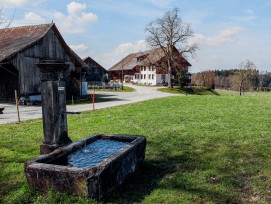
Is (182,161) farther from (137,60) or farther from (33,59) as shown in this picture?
(137,60)

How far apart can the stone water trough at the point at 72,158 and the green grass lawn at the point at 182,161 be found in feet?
0.72

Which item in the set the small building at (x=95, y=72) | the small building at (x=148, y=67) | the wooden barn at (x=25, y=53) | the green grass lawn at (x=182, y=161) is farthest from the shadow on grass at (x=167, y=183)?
the small building at (x=95, y=72)

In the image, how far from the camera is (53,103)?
750 centimetres

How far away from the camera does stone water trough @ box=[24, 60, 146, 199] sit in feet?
17.9

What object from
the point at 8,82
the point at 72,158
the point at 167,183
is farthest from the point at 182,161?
the point at 8,82

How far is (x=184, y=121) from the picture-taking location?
14.1m

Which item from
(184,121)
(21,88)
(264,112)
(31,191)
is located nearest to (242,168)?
(31,191)

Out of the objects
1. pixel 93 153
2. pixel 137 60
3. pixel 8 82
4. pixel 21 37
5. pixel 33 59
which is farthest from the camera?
pixel 137 60

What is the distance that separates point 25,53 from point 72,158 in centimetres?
2372

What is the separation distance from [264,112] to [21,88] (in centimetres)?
2174

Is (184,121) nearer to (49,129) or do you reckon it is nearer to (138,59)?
(49,129)

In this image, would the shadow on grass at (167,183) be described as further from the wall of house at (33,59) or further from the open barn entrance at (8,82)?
the open barn entrance at (8,82)

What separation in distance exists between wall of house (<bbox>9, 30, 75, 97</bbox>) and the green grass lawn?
15.0 meters

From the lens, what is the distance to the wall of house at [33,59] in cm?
2769
